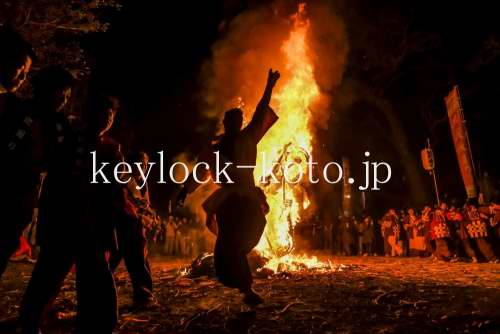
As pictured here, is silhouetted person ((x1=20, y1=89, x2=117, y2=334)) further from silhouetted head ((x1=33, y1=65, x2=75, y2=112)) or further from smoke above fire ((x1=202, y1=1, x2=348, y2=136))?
smoke above fire ((x1=202, y1=1, x2=348, y2=136))

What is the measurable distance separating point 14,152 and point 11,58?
2.41ft

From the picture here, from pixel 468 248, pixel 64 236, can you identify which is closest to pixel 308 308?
pixel 64 236

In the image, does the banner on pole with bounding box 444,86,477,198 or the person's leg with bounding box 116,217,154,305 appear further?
the banner on pole with bounding box 444,86,477,198

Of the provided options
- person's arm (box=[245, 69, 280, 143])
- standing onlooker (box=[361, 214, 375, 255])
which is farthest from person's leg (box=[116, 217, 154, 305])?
standing onlooker (box=[361, 214, 375, 255])

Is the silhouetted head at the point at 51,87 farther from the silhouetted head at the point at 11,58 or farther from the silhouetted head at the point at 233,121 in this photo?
the silhouetted head at the point at 233,121

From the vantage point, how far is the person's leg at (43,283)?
2.99 meters

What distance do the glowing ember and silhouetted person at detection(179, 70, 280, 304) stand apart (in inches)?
258

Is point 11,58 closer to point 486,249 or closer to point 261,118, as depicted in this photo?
point 261,118

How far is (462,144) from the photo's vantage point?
1228 cm

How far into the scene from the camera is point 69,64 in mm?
11664

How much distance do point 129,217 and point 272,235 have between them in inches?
282

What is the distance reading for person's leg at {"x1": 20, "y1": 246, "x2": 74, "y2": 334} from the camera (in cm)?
299

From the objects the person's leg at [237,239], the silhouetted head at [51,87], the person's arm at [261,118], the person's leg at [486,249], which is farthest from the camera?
the person's leg at [486,249]

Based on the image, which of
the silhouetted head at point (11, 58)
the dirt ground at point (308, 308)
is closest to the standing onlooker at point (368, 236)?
the dirt ground at point (308, 308)
